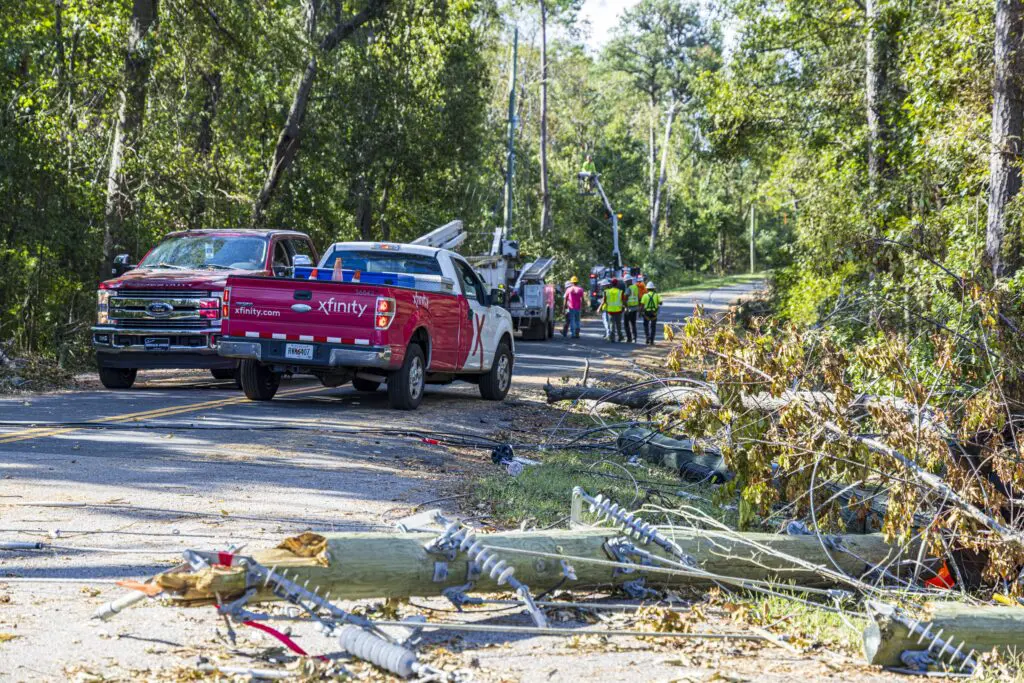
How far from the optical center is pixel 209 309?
15648 mm

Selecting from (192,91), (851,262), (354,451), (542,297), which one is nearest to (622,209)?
(542,297)

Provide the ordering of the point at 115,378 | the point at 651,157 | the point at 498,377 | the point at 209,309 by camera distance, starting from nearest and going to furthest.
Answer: the point at 209,309 < the point at 115,378 < the point at 498,377 < the point at 651,157

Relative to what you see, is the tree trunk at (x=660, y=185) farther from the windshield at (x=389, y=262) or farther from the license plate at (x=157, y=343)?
the license plate at (x=157, y=343)

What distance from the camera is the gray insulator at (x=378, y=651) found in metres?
4.66

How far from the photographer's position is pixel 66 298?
19.9m

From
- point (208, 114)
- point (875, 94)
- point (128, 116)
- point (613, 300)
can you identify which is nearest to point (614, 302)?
point (613, 300)

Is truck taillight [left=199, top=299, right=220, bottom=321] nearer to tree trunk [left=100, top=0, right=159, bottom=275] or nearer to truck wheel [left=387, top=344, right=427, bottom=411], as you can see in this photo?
truck wheel [left=387, top=344, right=427, bottom=411]

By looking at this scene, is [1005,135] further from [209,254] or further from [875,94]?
[209,254]

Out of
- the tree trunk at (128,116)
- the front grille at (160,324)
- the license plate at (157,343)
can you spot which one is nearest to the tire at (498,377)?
the front grille at (160,324)

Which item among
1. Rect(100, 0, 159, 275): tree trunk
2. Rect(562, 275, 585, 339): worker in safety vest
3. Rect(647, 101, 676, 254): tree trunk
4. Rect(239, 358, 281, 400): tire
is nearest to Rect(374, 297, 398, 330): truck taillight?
Rect(239, 358, 281, 400): tire

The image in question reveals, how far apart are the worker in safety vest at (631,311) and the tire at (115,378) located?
18405 mm

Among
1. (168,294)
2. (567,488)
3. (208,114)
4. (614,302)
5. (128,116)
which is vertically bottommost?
(567,488)

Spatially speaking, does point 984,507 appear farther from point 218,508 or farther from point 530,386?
point 530,386

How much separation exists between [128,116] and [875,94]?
15647 mm
